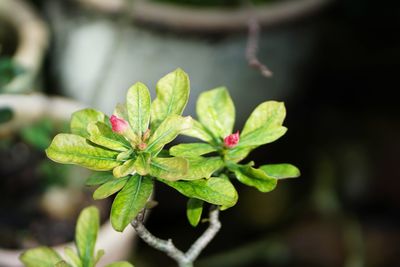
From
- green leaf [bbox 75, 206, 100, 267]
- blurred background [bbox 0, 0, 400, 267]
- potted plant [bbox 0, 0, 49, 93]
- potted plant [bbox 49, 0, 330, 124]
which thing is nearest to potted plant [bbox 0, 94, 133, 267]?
blurred background [bbox 0, 0, 400, 267]

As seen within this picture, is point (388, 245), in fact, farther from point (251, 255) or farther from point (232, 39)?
point (232, 39)

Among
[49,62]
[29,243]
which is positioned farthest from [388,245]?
[49,62]

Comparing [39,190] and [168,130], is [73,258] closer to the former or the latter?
[168,130]

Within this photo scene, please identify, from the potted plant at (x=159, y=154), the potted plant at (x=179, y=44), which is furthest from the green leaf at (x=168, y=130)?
the potted plant at (x=179, y=44)

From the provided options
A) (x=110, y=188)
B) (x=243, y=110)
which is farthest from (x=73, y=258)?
(x=243, y=110)

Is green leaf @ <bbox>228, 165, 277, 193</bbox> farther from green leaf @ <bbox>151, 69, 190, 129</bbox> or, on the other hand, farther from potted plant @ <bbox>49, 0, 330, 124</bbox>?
potted plant @ <bbox>49, 0, 330, 124</bbox>

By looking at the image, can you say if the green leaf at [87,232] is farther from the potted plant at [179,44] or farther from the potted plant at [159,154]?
the potted plant at [179,44]
